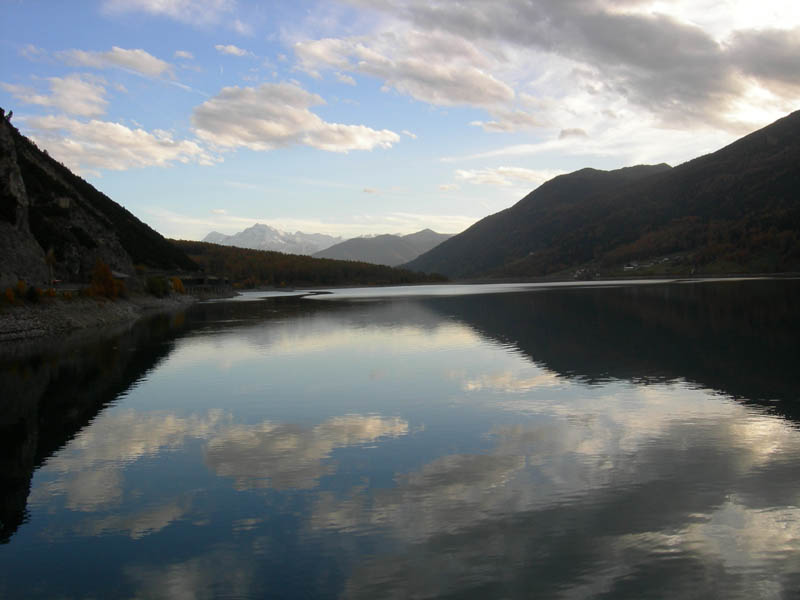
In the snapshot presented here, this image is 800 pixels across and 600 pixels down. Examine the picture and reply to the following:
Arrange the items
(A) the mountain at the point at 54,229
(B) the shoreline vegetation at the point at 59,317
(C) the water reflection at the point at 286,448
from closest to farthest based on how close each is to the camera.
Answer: (C) the water reflection at the point at 286,448 → (B) the shoreline vegetation at the point at 59,317 → (A) the mountain at the point at 54,229

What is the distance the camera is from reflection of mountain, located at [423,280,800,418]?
28.1 m

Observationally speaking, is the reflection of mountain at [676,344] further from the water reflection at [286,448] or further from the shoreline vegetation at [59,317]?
the shoreline vegetation at [59,317]

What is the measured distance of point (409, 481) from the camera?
1512 centimetres

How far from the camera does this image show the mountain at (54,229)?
70312 millimetres

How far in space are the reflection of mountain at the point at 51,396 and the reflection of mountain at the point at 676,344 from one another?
74.1 ft

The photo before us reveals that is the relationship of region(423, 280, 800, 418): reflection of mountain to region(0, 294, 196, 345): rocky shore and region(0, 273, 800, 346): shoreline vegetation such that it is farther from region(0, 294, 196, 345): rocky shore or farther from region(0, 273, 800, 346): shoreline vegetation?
region(0, 294, 196, 345): rocky shore

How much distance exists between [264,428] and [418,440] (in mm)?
5802

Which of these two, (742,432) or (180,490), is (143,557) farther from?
(742,432)

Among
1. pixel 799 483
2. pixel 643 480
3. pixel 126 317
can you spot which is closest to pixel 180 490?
pixel 643 480

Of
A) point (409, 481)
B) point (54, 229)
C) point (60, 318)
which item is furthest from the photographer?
point (54, 229)

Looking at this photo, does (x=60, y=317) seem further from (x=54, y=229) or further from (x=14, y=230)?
(x=54, y=229)

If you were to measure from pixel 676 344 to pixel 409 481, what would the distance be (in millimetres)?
30909

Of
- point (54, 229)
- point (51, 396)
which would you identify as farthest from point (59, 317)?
point (54, 229)

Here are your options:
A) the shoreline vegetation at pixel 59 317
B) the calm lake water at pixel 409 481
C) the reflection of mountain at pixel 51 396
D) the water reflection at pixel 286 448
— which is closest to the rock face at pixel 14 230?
the shoreline vegetation at pixel 59 317
